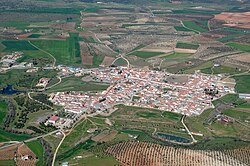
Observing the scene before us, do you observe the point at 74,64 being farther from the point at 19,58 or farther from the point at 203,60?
the point at 203,60

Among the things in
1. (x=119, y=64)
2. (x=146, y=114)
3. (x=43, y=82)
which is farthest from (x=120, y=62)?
(x=146, y=114)

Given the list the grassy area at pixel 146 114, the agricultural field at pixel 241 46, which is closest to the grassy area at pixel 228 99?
the grassy area at pixel 146 114

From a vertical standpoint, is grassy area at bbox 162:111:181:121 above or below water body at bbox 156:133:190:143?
above

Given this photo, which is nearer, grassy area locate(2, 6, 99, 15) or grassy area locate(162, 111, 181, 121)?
grassy area locate(162, 111, 181, 121)

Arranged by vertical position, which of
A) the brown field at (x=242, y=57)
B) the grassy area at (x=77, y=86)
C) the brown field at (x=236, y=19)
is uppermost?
the brown field at (x=236, y=19)

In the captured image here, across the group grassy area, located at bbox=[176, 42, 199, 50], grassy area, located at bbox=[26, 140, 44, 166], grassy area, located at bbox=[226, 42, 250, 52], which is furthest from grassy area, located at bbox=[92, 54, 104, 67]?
grassy area, located at bbox=[26, 140, 44, 166]

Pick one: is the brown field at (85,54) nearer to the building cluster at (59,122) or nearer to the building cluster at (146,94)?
the building cluster at (146,94)

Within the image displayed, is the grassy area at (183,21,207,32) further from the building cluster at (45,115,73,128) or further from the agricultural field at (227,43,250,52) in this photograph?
the building cluster at (45,115,73,128)
